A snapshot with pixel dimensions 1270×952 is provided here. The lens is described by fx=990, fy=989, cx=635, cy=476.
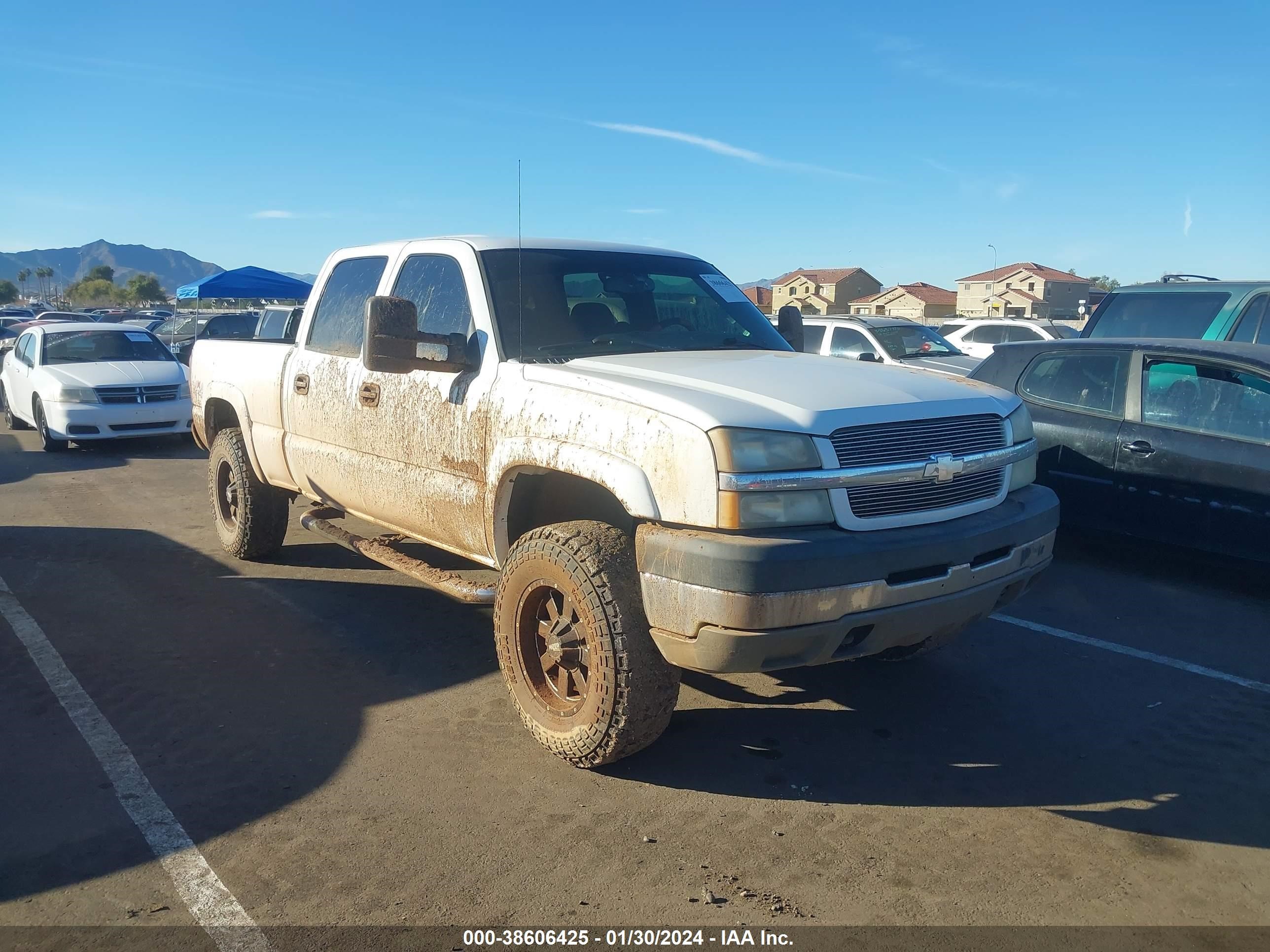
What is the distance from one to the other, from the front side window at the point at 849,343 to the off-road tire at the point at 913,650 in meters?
9.97

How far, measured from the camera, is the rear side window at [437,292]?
445cm

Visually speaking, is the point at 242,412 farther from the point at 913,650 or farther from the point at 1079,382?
the point at 1079,382

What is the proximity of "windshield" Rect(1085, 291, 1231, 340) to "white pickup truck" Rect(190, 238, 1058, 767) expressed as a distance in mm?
5644

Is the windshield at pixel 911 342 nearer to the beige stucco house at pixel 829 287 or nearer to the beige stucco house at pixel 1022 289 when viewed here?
the beige stucco house at pixel 1022 289

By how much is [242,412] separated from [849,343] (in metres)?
10.4

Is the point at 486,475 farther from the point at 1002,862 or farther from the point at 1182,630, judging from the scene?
the point at 1182,630

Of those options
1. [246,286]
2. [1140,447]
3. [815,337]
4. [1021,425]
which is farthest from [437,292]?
[246,286]

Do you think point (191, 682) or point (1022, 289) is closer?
point (191, 682)

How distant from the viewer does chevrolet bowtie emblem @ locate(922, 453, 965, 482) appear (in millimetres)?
3410

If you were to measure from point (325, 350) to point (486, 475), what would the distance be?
5.92ft

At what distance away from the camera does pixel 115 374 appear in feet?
40.3

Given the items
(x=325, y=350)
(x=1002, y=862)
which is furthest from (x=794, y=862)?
(x=325, y=350)

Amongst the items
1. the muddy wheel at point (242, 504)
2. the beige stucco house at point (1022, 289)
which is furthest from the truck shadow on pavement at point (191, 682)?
the beige stucco house at point (1022, 289)

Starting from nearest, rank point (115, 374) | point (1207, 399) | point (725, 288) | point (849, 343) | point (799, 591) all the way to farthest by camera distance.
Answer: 1. point (799, 591)
2. point (725, 288)
3. point (1207, 399)
4. point (115, 374)
5. point (849, 343)
